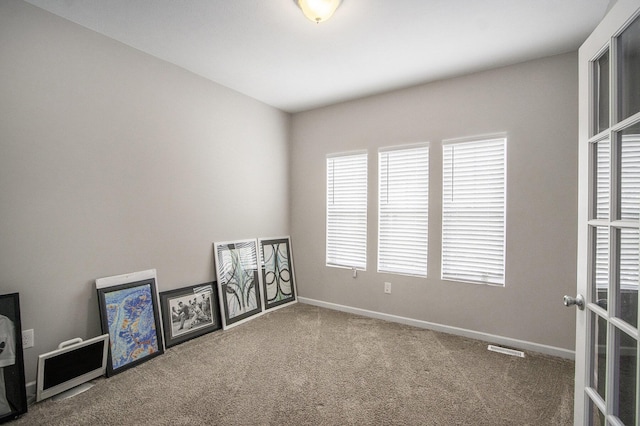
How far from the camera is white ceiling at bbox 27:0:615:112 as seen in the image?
6.80 ft

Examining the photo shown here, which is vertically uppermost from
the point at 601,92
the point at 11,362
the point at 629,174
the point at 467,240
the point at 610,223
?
the point at 601,92

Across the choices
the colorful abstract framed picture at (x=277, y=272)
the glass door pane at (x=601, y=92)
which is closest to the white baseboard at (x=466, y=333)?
the colorful abstract framed picture at (x=277, y=272)

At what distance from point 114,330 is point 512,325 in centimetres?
355

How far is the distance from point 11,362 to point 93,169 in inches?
55.4

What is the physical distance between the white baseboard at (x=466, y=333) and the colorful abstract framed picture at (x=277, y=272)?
0.47 metres

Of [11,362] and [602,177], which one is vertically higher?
[602,177]

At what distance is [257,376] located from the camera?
2.35 m

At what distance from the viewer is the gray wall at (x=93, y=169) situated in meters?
2.04

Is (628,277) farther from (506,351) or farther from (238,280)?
(238,280)

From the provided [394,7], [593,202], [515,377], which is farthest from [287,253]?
[593,202]

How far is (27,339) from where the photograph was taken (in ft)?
6.80

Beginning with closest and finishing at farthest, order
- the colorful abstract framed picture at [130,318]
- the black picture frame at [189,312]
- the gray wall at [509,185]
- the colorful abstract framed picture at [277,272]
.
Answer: the colorful abstract framed picture at [130,318], the gray wall at [509,185], the black picture frame at [189,312], the colorful abstract framed picture at [277,272]

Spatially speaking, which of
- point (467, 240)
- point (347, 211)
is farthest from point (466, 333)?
point (347, 211)

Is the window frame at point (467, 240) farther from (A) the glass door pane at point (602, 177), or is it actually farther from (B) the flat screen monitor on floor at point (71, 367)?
(B) the flat screen monitor on floor at point (71, 367)
